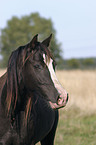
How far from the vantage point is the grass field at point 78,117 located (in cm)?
610

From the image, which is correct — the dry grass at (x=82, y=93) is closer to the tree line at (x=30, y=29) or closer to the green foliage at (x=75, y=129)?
the green foliage at (x=75, y=129)

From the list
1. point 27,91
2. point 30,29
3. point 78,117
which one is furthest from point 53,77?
point 30,29

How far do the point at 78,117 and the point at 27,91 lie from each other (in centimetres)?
550

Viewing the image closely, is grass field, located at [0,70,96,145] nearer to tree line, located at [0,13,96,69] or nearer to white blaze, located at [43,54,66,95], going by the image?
white blaze, located at [43,54,66,95]

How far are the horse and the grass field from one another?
0.67m

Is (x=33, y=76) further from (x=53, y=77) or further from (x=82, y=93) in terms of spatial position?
(x=82, y=93)

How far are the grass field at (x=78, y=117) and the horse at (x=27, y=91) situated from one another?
0.67 meters

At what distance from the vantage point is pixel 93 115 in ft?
28.5

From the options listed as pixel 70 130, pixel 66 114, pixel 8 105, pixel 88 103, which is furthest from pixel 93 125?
pixel 8 105

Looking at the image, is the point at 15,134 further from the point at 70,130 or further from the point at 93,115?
the point at 93,115

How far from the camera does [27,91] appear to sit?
3096 mm

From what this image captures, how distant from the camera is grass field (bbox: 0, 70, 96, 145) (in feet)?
20.0

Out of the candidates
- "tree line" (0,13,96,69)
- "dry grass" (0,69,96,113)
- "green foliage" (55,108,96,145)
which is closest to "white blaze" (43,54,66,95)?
"green foliage" (55,108,96,145)

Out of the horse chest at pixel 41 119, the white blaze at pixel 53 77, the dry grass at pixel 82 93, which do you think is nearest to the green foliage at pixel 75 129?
the dry grass at pixel 82 93
